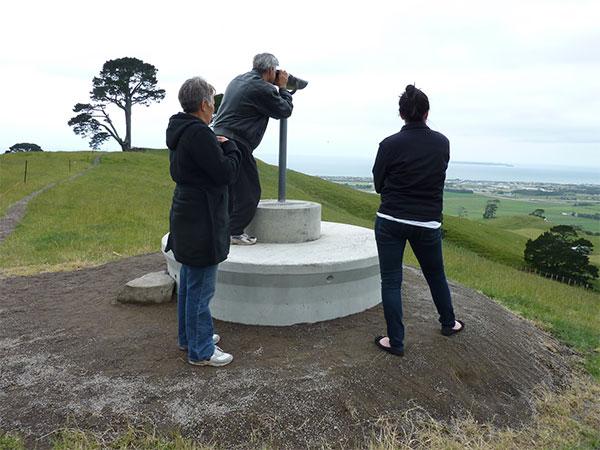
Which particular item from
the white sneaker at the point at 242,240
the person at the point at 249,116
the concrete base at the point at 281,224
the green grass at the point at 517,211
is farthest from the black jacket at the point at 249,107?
the green grass at the point at 517,211

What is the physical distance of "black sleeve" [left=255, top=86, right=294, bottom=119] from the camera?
4.87 m

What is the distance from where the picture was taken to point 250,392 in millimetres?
3584

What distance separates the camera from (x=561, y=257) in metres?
25.5

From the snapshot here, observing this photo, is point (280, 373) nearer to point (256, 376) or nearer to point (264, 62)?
point (256, 376)

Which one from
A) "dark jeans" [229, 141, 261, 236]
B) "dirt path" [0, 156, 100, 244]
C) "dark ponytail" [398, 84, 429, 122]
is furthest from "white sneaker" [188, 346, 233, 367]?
"dirt path" [0, 156, 100, 244]

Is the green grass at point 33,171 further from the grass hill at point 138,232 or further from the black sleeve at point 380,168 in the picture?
the black sleeve at point 380,168

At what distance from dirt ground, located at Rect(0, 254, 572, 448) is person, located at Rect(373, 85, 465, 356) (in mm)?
637

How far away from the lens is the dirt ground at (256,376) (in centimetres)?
337

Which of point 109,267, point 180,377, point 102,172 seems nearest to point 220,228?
point 180,377

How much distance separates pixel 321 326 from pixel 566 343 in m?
3.33

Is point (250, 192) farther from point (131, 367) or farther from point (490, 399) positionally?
point (490, 399)

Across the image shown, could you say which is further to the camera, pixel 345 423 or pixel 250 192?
pixel 250 192

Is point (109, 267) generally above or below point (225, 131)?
below

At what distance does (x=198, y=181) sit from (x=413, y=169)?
1.54 m
